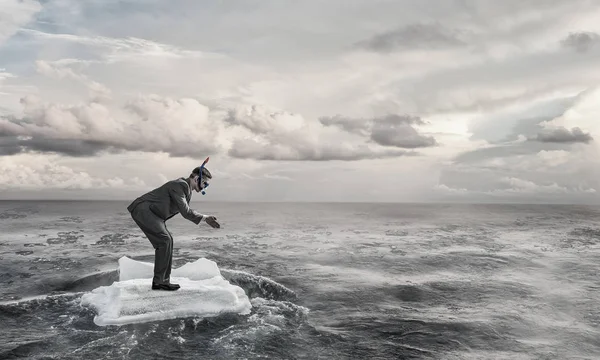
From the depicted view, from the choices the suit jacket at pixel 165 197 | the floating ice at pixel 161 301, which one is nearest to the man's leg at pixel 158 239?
the suit jacket at pixel 165 197

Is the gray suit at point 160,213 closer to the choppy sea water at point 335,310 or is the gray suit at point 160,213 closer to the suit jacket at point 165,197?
the suit jacket at point 165,197

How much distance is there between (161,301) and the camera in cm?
844

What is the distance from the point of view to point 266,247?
69.6 ft

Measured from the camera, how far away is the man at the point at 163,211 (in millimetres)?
8289

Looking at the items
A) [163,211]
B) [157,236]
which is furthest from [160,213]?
[157,236]

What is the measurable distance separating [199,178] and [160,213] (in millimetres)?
1025

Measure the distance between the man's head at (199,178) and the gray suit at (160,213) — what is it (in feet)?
0.46

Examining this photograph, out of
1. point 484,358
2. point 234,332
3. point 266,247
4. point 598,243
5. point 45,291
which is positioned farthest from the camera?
point 598,243

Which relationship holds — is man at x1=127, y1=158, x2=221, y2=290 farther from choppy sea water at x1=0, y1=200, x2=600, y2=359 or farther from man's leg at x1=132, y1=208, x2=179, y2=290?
choppy sea water at x1=0, y1=200, x2=600, y2=359

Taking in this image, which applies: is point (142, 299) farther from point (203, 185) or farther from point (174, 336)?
point (203, 185)

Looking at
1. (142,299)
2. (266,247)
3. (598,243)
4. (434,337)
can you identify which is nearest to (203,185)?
(142,299)

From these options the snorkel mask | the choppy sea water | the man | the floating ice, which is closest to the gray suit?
the man

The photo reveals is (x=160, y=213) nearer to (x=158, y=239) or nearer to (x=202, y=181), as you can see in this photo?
(x=158, y=239)

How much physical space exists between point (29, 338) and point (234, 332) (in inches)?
138
